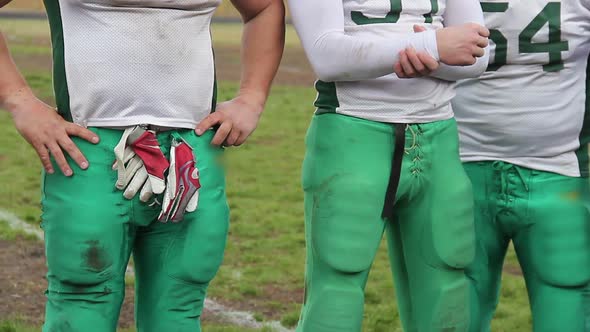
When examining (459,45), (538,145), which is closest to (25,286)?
(538,145)

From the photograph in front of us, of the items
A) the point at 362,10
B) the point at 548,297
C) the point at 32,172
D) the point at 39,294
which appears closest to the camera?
the point at 362,10

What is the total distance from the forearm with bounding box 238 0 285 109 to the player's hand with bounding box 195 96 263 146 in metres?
0.03

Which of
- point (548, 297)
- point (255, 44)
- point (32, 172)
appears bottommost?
point (32, 172)

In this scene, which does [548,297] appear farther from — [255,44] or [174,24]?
[174,24]

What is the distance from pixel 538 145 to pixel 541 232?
0.90ft

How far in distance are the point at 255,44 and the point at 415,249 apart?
77 cm

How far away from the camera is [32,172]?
9344 mm

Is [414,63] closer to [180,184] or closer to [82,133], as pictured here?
[180,184]

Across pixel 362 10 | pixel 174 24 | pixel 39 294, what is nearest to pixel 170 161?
pixel 174 24

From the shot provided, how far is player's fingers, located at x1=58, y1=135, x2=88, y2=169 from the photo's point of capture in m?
2.94

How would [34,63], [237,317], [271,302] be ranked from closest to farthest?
1. [237,317]
2. [271,302]
3. [34,63]

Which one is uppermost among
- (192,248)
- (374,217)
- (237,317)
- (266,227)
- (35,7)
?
(192,248)

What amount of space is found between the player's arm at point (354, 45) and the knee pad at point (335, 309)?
613mm

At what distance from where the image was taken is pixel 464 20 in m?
3.33
